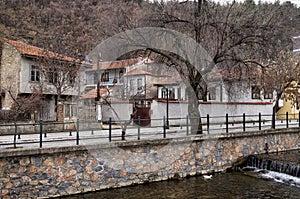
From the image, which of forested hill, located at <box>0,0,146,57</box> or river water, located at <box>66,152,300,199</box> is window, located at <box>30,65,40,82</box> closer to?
forested hill, located at <box>0,0,146,57</box>

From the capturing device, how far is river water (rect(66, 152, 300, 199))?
11.0m

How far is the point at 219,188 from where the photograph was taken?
11.9m

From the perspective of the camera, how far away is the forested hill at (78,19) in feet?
50.9

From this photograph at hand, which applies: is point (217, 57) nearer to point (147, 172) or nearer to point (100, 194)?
point (147, 172)

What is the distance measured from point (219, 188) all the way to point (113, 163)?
4.07 meters

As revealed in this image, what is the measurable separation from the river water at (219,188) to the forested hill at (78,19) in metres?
7.15

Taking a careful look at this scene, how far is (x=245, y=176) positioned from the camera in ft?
44.9

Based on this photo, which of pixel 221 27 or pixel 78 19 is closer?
Result: pixel 221 27

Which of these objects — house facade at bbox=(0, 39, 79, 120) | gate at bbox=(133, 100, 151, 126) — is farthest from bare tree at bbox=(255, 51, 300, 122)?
house facade at bbox=(0, 39, 79, 120)

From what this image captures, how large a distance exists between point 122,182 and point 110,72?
2780cm

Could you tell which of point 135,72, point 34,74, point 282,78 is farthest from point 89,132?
point 135,72

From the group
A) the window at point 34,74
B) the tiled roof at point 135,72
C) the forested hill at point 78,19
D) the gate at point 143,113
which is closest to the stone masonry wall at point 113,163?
the forested hill at point 78,19

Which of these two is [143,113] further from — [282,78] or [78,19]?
[78,19]

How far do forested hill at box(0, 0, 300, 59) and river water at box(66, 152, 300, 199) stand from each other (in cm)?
715
